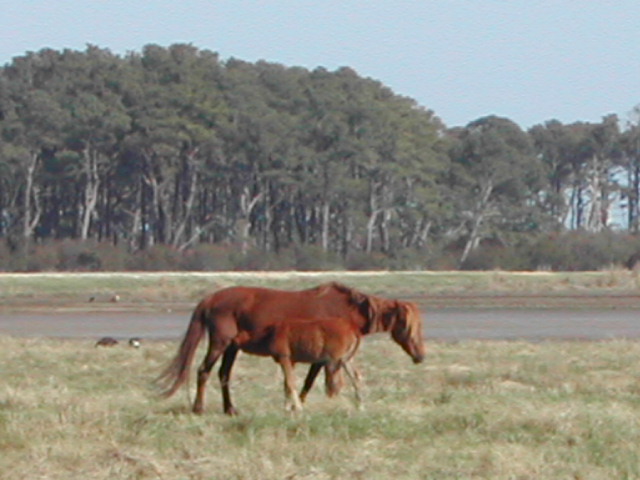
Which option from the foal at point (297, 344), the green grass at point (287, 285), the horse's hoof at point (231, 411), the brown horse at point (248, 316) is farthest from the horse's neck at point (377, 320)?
the green grass at point (287, 285)

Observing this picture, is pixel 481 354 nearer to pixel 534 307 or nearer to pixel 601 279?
pixel 534 307

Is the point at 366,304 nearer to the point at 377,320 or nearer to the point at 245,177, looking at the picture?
the point at 377,320

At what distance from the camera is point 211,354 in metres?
Result: 12.0

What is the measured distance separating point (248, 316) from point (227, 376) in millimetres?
538

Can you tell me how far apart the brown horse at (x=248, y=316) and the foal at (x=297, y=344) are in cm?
9

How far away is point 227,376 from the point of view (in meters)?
12.2

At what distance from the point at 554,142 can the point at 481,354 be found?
60.6 metres

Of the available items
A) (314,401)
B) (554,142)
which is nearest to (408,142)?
(554,142)

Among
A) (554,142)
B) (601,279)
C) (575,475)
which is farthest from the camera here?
(554,142)

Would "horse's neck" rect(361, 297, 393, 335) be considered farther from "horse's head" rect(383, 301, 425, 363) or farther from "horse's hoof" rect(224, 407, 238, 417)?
"horse's hoof" rect(224, 407, 238, 417)

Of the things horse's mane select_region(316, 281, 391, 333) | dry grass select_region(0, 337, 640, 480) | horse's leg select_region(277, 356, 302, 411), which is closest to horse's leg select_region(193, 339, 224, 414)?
dry grass select_region(0, 337, 640, 480)

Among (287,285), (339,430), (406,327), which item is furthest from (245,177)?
(339,430)

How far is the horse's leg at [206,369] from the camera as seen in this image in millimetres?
12008

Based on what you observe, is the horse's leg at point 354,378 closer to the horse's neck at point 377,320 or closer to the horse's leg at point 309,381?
the horse's leg at point 309,381
